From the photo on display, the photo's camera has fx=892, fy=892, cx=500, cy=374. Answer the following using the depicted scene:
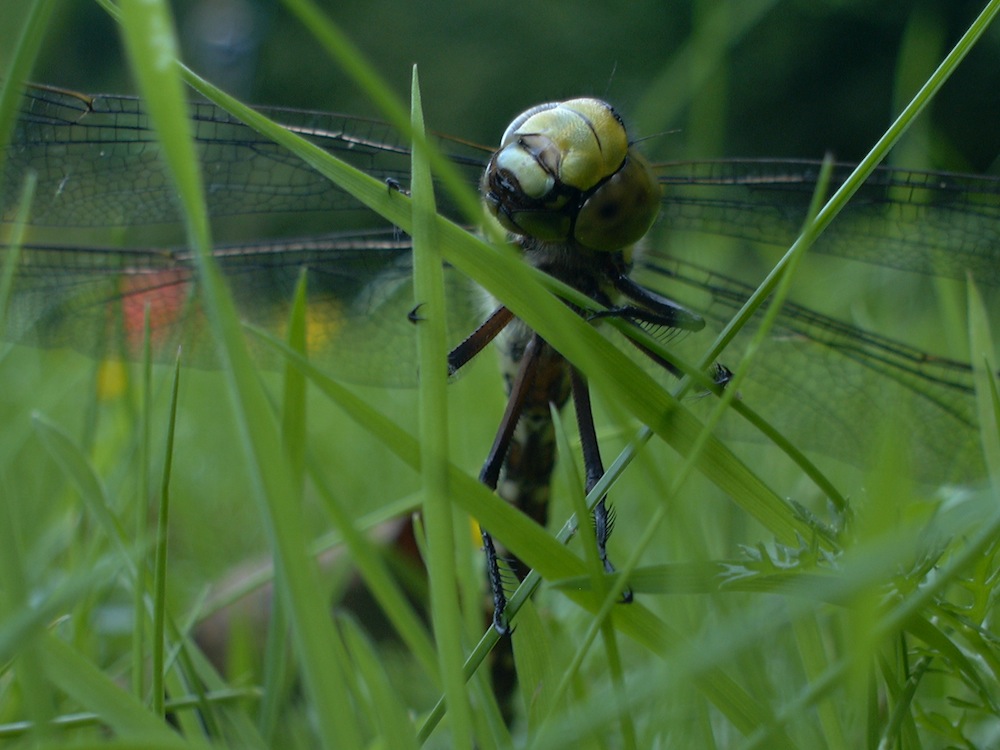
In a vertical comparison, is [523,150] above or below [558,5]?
below

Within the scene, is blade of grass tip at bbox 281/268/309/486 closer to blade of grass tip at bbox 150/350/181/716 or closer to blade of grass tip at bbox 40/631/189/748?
blade of grass tip at bbox 150/350/181/716

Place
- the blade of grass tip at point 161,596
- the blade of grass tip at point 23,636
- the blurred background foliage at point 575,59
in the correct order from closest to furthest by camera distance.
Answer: the blade of grass tip at point 23,636, the blade of grass tip at point 161,596, the blurred background foliage at point 575,59

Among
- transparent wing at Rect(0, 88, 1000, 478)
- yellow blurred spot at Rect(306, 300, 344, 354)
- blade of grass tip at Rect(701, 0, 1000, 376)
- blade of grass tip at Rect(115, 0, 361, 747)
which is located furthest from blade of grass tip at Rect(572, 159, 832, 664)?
yellow blurred spot at Rect(306, 300, 344, 354)

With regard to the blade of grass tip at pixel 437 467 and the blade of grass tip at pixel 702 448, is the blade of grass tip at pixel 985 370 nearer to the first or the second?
the blade of grass tip at pixel 702 448

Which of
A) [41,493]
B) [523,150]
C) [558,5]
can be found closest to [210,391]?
[41,493]

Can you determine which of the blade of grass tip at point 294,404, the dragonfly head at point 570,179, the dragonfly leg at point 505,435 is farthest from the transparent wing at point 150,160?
the blade of grass tip at point 294,404

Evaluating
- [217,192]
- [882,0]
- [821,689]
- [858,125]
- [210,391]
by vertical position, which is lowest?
[210,391]

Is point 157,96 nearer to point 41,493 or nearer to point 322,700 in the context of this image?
point 322,700

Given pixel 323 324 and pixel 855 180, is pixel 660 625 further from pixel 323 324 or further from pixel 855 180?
pixel 323 324
